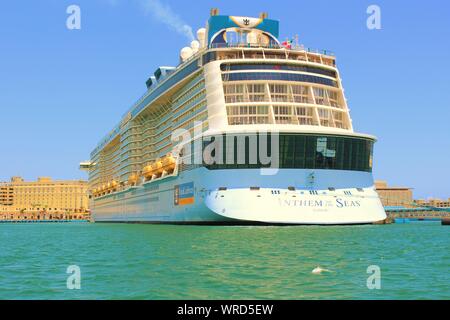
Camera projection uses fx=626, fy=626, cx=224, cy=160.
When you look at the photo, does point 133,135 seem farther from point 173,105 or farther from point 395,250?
point 395,250

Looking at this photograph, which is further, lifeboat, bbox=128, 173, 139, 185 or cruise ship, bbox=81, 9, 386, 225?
lifeboat, bbox=128, 173, 139, 185

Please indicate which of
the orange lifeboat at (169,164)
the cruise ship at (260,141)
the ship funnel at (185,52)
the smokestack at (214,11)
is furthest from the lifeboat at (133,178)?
the smokestack at (214,11)

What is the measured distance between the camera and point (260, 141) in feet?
179

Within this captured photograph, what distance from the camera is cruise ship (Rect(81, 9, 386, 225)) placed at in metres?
53.1

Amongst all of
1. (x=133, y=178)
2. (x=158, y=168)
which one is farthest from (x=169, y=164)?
(x=133, y=178)

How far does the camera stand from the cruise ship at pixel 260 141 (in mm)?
53062

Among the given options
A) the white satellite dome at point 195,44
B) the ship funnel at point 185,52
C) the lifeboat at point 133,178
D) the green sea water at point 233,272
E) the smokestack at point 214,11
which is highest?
the smokestack at point 214,11

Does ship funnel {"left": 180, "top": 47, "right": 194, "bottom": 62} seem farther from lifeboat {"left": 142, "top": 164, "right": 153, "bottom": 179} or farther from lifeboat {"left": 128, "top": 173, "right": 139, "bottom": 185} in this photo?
lifeboat {"left": 128, "top": 173, "right": 139, "bottom": 185}

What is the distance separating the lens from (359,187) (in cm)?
5656

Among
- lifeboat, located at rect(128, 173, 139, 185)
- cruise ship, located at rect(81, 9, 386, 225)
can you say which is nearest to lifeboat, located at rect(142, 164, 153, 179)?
cruise ship, located at rect(81, 9, 386, 225)

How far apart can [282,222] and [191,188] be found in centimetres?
1204

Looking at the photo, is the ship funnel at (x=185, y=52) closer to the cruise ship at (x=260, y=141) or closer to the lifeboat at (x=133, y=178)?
the cruise ship at (x=260, y=141)

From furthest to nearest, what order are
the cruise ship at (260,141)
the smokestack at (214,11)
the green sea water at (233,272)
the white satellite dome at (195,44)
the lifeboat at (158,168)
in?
the white satellite dome at (195,44) → the lifeboat at (158,168) → the smokestack at (214,11) → the cruise ship at (260,141) → the green sea water at (233,272)

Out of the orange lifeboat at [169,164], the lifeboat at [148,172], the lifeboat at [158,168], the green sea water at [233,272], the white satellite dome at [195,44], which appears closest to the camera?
the green sea water at [233,272]
